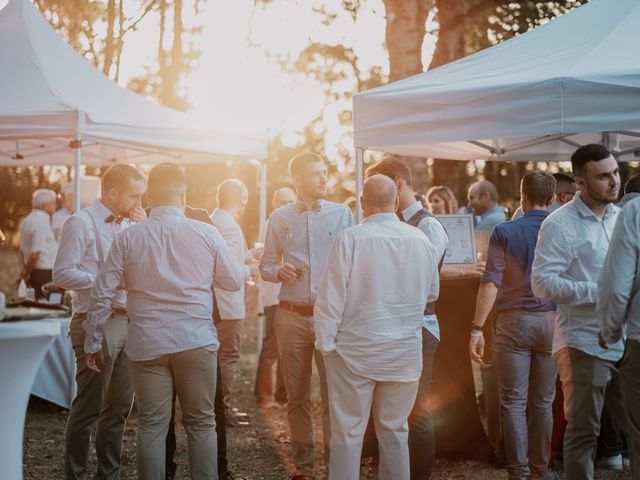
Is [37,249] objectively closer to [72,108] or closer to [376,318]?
[72,108]

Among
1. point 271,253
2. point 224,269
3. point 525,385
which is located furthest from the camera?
point 271,253

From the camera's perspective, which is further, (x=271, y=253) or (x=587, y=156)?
(x=271, y=253)

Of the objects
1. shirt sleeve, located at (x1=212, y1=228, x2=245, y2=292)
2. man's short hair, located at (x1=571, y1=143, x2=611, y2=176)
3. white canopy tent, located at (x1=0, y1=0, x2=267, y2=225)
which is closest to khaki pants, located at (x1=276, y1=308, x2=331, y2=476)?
shirt sleeve, located at (x1=212, y1=228, x2=245, y2=292)

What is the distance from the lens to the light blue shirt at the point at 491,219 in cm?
736

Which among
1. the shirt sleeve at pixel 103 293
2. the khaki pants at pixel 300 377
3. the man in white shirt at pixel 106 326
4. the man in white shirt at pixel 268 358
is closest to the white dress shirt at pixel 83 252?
the man in white shirt at pixel 106 326

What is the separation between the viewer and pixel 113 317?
4926mm

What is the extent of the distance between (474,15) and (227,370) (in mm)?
6750

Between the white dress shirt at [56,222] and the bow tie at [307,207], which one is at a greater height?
Result: the bow tie at [307,207]

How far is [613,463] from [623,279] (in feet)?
9.63

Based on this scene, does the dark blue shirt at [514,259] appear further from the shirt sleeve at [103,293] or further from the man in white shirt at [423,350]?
the shirt sleeve at [103,293]

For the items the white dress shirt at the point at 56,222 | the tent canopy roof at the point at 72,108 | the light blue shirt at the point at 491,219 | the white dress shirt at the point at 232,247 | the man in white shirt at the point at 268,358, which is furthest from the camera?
the white dress shirt at the point at 56,222

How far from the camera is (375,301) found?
14.0 ft

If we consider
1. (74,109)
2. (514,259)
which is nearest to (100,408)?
(514,259)

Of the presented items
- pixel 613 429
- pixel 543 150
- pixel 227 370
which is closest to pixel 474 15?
pixel 543 150
